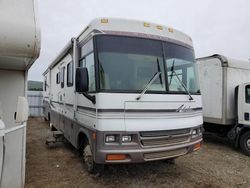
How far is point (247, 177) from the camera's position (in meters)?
4.78

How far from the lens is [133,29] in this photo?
4074 millimetres

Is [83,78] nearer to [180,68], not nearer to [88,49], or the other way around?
[88,49]

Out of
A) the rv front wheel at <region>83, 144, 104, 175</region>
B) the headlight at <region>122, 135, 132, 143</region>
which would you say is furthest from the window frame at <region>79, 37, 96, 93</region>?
the rv front wheel at <region>83, 144, 104, 175</region>

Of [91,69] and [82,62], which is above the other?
[82,62]

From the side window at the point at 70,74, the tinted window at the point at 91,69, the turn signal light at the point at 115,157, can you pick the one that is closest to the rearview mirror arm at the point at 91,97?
the tinted window at the point at 91,69

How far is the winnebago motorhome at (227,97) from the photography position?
6.86m

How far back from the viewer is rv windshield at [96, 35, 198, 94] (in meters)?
3.77

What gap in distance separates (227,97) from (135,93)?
14.9 ft

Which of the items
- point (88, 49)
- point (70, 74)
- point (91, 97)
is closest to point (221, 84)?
point (70, 74)

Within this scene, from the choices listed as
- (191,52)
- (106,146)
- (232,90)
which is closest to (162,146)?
(106,146)

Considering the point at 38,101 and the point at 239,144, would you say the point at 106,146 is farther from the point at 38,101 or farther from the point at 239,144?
the point at 38,101

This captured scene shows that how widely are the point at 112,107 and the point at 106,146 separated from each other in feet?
2.00

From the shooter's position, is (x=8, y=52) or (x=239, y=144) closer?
(x=8, y=52)

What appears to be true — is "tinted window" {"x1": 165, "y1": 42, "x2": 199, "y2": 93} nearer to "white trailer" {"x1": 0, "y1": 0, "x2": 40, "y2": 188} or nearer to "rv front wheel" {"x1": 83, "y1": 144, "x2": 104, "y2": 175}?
"rv front wheel" {"x1": 83, "y1": 144, "x2": 104, "y2": 175}
